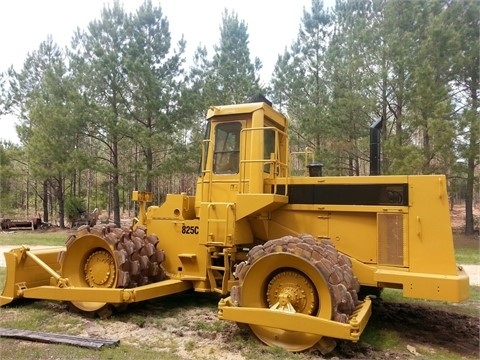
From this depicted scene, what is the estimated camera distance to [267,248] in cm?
549

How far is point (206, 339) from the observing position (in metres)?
5.53

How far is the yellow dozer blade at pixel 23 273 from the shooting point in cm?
705

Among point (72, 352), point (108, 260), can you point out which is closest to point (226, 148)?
point (108, 260)

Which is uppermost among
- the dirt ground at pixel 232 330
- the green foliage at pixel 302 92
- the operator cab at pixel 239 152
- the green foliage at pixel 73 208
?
the green foliage at pixel 302 92

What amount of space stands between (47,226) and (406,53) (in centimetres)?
2296

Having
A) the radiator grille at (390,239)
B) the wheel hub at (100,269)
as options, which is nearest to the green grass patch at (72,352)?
the wheel hub at (100,269)

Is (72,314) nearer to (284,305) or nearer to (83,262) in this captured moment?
(83,262)

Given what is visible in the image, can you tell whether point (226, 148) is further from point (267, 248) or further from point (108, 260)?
point (108, 260)

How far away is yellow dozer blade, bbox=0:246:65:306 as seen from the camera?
7047 millimetres

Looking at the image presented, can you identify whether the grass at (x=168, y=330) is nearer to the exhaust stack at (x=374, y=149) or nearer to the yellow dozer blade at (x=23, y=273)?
the yellow dozer blade at (x=23, y=273)

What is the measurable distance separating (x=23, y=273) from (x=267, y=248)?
4.30 m

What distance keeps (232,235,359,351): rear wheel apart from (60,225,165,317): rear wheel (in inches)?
73.6

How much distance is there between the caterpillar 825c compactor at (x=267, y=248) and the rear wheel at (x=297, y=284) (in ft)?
0.04

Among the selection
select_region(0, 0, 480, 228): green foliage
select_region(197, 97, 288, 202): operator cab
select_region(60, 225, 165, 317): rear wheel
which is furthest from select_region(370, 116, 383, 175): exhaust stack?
select_region(0, 0, 480, 228): green foliage
